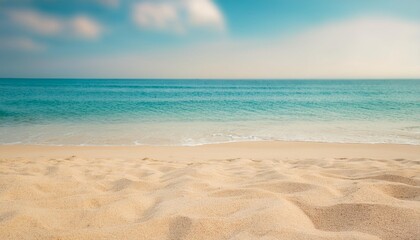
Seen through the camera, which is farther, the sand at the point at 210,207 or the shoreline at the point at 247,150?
the shoreline at the point at 247,150

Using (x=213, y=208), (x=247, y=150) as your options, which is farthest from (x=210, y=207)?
(x=247, y=150)

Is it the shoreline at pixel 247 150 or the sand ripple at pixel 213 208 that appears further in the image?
the shoreline at pixel 247 150

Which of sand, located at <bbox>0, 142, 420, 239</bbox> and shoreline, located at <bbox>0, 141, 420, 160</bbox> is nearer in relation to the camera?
sand, located at <bbox>0, 142, 420, 239</bbox>

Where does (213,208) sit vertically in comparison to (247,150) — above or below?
above

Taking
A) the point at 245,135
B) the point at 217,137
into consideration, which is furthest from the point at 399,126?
the point at 217,137

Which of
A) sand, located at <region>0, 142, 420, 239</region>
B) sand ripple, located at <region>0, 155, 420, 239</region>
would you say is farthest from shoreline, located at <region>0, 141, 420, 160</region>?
sand ripple, located at <region>0, 155, 420, 239</region>

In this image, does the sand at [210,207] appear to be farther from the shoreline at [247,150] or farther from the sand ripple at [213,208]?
the shoreline at [247,150]

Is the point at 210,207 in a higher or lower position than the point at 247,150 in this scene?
higher

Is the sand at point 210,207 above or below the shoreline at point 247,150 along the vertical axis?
above

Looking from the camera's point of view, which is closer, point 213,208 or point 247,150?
point 213,208

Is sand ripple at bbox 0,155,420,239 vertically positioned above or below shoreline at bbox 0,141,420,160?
above

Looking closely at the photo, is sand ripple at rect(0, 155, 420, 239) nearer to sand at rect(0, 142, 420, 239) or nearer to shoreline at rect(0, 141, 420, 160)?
sand at rect(0, 142, 420, 239)

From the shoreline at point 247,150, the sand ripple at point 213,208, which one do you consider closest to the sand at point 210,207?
the sand ripple at point 213,208

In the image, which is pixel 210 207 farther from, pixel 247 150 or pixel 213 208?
pixel 247 150
